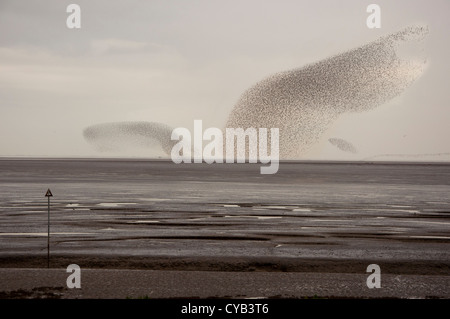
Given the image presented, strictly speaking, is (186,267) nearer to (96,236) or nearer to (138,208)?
(96,236)

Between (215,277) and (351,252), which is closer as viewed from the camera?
(215,277)

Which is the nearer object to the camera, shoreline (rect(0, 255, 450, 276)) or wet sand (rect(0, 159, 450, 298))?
wet sand (rect(0, 159, 450, 298))

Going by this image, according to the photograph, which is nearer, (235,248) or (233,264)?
(233,264)

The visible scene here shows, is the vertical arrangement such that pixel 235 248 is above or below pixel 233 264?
above

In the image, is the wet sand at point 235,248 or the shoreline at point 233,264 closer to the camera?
the wet sand at point 235,248

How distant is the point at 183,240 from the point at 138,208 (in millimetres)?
11556

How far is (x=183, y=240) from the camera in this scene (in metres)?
16.9
